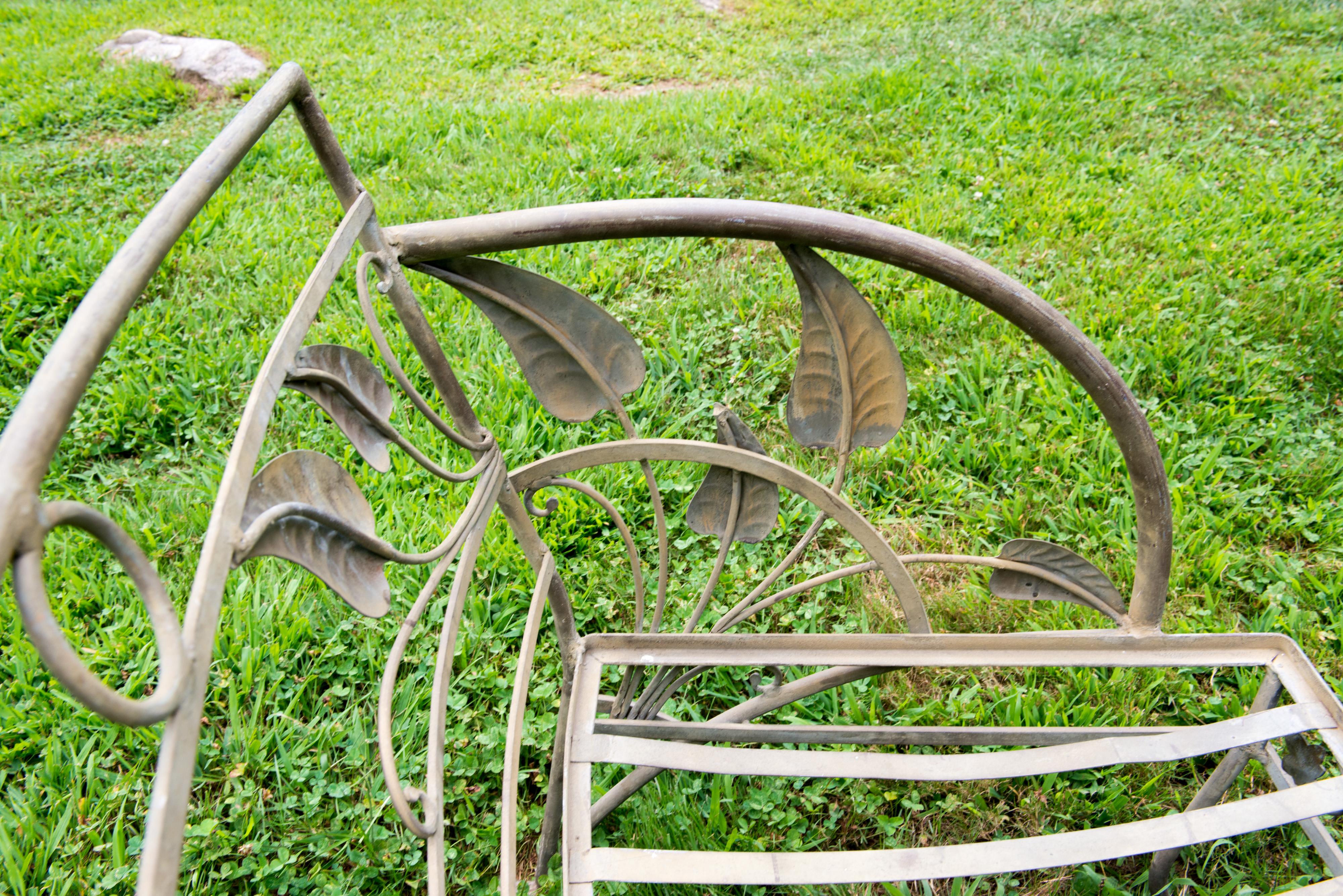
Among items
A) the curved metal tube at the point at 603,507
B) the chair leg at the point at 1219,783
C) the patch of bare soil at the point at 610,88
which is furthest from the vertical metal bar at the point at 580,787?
the patch of bare soil at the point at 610,88

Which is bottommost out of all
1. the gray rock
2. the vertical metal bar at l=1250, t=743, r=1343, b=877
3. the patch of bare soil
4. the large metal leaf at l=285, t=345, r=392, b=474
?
the vertical metal bar at l=1250, t=743, r=1343, b=877

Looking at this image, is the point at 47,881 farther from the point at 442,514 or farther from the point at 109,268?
the point at 109,268

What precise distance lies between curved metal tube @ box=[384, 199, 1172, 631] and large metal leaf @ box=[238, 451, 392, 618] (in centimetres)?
25

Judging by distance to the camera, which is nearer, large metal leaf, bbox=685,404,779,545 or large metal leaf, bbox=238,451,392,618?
large metal leaf, bbox=238,451,392,618

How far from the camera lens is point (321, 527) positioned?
2.34 ft

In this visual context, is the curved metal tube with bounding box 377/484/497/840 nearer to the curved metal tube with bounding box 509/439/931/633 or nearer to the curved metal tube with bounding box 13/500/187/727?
the curved metal tube with bounding box 509/439/931/633

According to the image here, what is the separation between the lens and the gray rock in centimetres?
464

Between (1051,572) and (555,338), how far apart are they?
713 mm

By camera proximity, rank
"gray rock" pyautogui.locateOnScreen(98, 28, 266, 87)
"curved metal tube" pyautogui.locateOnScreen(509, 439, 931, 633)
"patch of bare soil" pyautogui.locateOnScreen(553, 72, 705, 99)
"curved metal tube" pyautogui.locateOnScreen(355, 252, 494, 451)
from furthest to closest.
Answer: "gray rock" pyautogui.locateOnScreen(98, 28, 266, 87)
"patch of bare soil" pyautogui.locateOnScreen(553, 72, 705, 99)
"curved metal tube" pyautogui.locateOnScreen(509, 439, 931, 633)
"curved metal tube" pyautogui.locateOnScreen(355, 252, 494, 451)

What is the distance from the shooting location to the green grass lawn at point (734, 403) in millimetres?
1493

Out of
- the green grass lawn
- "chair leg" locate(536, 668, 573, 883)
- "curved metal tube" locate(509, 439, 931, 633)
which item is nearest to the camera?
"curved metal tube" locate(509, 439, 931, 633)

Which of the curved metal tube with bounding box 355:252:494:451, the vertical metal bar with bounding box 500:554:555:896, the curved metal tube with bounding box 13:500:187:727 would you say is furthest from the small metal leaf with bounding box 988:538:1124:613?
the curved metal tube with bounding box 13:500:187:727

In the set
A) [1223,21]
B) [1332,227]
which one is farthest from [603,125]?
[1223,21]

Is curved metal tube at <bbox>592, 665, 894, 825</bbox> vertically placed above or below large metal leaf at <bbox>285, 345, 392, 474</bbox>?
below
